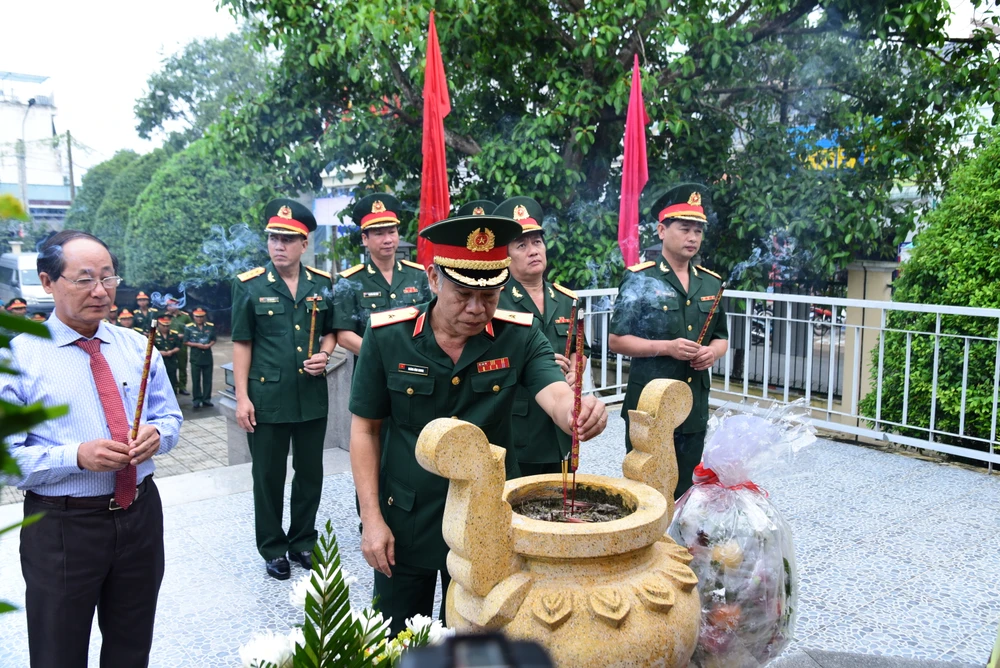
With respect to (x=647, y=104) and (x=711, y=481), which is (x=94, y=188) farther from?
(x=711, y=481)

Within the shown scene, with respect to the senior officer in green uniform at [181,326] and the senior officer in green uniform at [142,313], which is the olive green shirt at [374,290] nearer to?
the senior officer in green uniform at [142,313]

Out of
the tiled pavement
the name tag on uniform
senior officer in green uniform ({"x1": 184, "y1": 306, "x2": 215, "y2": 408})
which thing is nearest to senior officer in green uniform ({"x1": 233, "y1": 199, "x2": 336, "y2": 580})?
the tiled pavement

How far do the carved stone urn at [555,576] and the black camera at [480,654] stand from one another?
3.96 ft

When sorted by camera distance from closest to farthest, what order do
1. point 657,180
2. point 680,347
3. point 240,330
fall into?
point 680,347, point 240,330, point 657,180

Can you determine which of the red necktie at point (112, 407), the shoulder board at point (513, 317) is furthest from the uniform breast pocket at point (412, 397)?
the red necktie at point (112, 407)

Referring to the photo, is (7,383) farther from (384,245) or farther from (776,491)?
(776,491)

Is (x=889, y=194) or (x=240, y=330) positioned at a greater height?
(x=889, y=194)

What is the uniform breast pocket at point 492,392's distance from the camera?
2.66m

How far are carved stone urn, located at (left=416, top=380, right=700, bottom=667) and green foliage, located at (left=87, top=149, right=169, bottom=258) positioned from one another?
11.4m

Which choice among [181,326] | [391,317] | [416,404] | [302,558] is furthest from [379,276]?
[181,326]

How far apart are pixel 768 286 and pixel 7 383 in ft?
28.2

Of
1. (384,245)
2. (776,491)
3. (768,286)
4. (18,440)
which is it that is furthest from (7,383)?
(768,286)

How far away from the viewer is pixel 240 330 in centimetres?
460

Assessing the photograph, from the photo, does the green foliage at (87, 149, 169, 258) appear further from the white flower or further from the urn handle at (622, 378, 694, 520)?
the white flower
